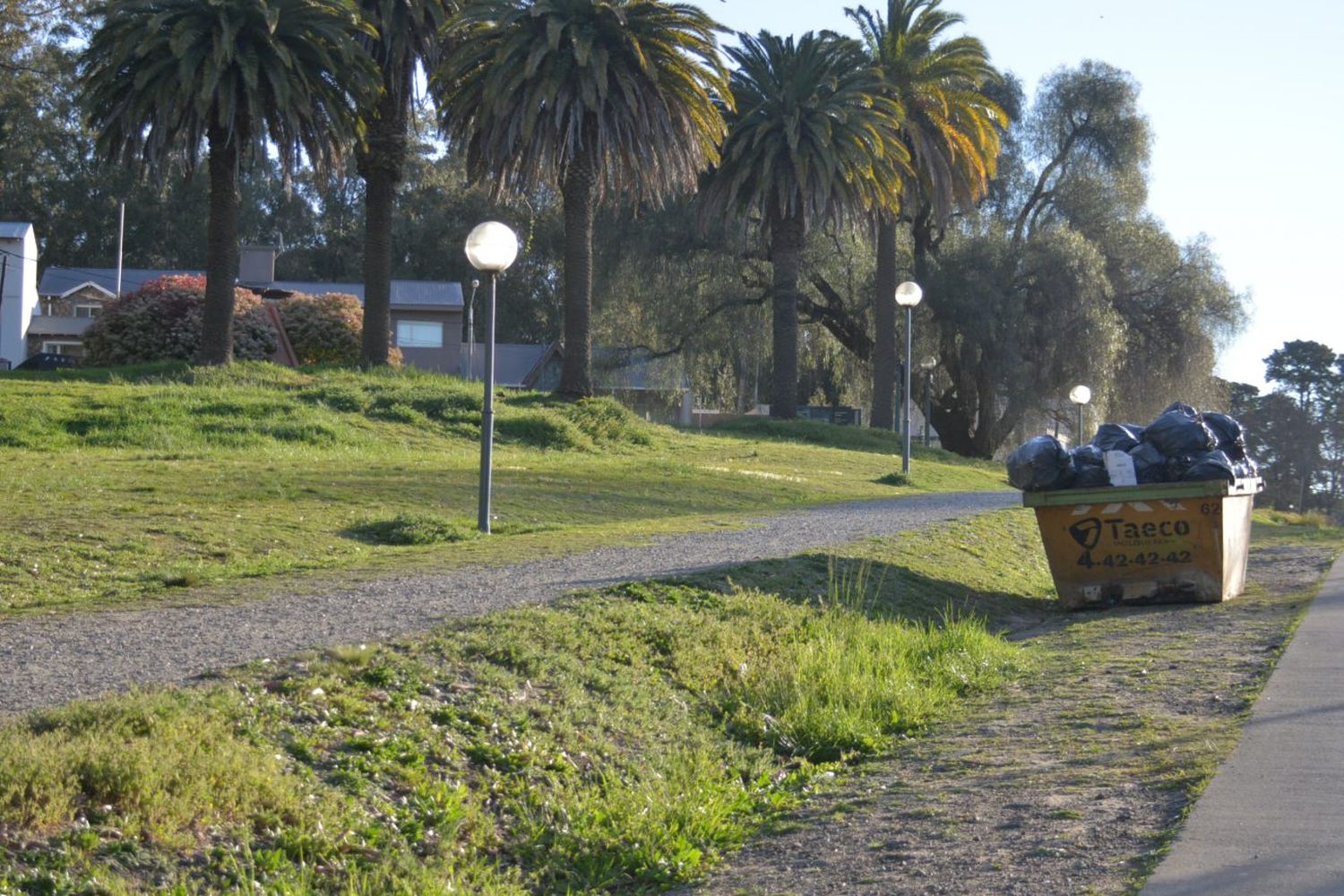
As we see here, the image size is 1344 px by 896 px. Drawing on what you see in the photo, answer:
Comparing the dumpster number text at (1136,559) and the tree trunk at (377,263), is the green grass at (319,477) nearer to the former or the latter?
the tree trunk at (377,263)

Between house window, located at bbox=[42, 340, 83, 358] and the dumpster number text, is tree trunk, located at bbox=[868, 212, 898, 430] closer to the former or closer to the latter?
the dumpster number text

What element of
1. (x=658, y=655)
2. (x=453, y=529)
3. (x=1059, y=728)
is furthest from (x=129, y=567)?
(x=1059, y=728)

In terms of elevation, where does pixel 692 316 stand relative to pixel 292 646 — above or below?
above

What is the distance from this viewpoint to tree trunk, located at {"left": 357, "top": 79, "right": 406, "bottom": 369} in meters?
28.8

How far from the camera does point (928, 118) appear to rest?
125 ft

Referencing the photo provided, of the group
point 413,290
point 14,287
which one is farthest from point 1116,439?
point 14,287

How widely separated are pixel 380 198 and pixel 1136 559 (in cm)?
1994

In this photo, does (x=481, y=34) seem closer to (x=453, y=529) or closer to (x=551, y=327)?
(x=453, y=529)

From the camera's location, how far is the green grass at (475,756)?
196 inches

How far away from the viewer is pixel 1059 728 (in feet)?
26.4

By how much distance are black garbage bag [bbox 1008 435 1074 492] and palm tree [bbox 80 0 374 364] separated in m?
16.3

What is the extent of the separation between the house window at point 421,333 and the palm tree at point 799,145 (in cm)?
1748

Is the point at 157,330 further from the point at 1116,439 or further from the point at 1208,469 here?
the point at 1208,469

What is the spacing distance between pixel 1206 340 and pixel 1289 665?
123 feet
